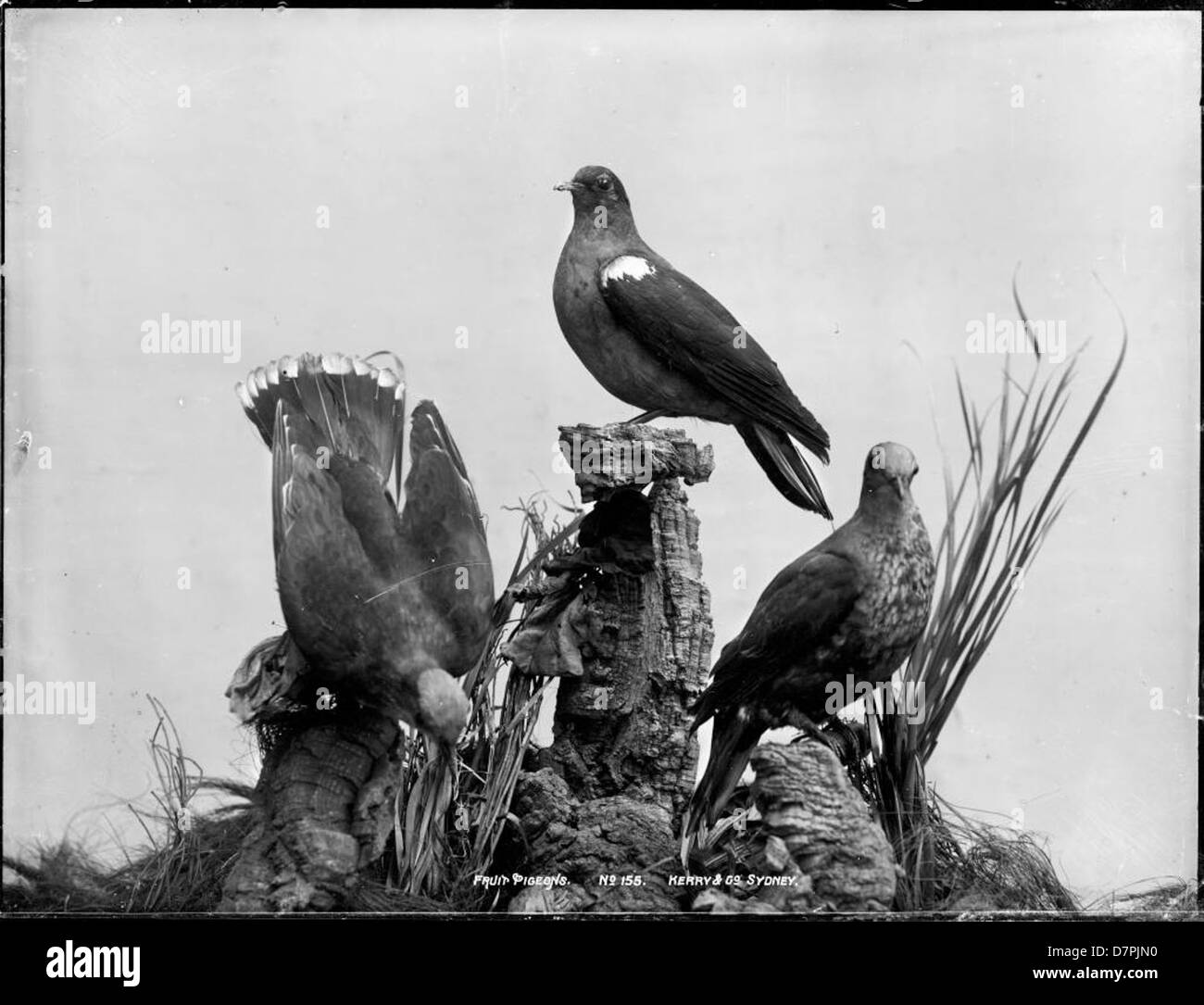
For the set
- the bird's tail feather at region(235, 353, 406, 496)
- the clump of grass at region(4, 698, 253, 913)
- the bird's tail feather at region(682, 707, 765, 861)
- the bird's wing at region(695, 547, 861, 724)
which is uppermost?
the bird's tail feather at region(235, 353, 406, 496)

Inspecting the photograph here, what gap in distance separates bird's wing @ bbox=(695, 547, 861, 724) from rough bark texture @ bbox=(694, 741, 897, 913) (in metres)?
0.13

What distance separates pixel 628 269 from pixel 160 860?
1.37 meters

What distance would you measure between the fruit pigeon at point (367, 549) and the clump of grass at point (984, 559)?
789 millimetres

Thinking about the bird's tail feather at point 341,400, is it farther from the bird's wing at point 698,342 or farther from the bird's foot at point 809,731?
the bird's foot at point 809,731

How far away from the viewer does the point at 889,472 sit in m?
2.60

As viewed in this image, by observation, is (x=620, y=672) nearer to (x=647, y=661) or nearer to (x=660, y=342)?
(x=647, y=661)

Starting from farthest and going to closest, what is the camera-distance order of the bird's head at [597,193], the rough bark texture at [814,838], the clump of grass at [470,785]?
the bird's head at [597,193]
the clump of grass at [470,785]
the rough bark texture at [814,838]

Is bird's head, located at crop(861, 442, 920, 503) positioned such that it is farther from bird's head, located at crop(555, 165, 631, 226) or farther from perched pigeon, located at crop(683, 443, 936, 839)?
bird's head, located at crop(555, 165, 631, 226)

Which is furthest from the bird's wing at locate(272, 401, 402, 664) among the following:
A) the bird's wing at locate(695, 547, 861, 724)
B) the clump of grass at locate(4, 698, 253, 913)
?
the bird's wing at locate(695, 547, 861, 724)

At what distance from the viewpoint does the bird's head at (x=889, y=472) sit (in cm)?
260

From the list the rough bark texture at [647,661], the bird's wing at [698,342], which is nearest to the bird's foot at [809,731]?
the rough bark texture at [647,661]

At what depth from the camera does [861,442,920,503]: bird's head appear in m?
2.60

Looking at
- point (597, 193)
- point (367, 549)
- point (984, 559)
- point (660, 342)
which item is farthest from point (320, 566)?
point (984, 559)
